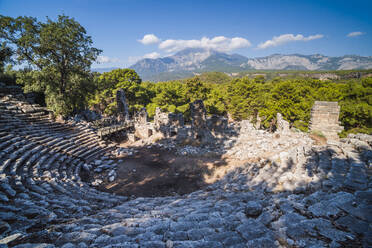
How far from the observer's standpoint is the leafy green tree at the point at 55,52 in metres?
13.7

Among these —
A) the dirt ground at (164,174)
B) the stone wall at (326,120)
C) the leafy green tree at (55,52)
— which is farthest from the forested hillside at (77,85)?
the dirt ground at (164,174)

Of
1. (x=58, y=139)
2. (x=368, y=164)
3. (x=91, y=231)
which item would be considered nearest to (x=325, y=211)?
(x=368, y=164)

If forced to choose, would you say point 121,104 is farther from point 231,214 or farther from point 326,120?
point 326,120

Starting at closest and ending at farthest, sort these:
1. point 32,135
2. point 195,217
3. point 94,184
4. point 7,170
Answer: point 195,217 < point 7,170 < point 94,184 < point 32,135

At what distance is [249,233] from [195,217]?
45.3 inches

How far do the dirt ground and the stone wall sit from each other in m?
5.72

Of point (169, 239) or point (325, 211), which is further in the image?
point (325, 211)

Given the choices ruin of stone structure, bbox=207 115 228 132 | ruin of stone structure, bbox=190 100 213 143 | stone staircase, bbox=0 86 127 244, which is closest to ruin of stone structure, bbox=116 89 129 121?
stone staircase, bbox=0 86 127 244

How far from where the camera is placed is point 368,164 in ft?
13.7

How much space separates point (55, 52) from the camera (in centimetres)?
1523

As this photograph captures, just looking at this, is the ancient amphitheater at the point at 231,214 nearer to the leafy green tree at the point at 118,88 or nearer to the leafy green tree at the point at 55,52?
the leafy green tree at the point at 55,52

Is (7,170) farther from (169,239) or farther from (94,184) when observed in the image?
(169,239)

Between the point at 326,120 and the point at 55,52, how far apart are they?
22736 mm

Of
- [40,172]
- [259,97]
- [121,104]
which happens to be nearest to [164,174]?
[40,172]
